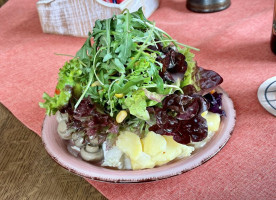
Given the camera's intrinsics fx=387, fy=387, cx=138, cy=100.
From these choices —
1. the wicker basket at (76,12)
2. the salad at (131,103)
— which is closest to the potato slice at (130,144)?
the salad at (131,103)

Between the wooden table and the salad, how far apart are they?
0.23 ft

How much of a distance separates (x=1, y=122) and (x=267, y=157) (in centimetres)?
71

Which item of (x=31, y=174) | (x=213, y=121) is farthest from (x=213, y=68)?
(x=31, y=174)

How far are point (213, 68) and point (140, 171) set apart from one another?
544 millimetres

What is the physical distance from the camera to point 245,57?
1.21 metres

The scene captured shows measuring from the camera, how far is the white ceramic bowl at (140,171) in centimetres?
72

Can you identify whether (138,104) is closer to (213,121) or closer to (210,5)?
(213,121)

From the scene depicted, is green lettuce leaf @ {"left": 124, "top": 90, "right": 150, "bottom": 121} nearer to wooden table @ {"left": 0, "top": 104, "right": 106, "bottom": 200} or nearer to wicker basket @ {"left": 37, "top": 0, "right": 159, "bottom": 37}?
wooden table @ {"left": 0, "top": 104, "right": 106, "bottom": 200}

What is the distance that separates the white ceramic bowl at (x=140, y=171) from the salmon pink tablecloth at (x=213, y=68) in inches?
2.4

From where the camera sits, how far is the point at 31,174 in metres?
0.88

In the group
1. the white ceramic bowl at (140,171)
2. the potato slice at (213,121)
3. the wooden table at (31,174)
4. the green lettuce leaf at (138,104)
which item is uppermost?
the green lettuce leaf at (138,104)

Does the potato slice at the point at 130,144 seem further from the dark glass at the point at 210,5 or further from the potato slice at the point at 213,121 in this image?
the dark glass at the point at 210,5

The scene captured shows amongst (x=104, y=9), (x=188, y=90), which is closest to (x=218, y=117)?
(x=188, y=90)

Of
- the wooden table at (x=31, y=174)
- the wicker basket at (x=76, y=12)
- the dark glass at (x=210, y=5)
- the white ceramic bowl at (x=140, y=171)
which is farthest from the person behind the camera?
the dark glass at (x=210, y=5)
